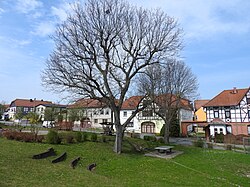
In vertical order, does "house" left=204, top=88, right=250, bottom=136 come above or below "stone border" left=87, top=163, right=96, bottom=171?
above

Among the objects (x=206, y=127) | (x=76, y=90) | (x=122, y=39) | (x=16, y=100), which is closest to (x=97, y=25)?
(x=122, y=39)

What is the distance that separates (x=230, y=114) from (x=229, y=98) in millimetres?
3291

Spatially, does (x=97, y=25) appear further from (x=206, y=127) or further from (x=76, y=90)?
(x=206, y=127)

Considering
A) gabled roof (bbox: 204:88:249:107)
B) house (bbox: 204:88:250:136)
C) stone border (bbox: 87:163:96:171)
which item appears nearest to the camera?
stone border (bbox: 87:163:96:171)

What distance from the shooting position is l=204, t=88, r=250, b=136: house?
37312 mm

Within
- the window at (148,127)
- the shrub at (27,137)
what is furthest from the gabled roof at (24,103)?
the shrub at (27,137)

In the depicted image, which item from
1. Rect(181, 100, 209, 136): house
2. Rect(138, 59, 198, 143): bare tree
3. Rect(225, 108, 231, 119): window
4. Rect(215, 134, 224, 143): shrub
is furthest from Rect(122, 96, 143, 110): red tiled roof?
Rect(225, 108, 231, 119): window

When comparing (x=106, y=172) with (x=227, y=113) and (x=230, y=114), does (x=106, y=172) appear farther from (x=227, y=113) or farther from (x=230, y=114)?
(x=227, y=113)

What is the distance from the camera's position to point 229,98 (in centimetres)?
4028

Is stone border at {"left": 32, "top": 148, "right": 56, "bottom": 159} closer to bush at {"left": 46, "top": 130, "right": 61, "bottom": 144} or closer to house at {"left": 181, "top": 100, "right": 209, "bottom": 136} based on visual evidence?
bush at {"left": 46, "top": 130, "right": 61, "bottom": 144}

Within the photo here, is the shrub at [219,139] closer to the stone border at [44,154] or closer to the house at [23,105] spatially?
the stone border at [44,154]

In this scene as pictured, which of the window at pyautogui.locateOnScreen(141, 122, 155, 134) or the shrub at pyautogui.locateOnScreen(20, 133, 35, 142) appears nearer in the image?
the shrub at pyautogui.locateOnScreen(20, 133, 35, 142)

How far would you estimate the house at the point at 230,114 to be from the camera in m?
37.3

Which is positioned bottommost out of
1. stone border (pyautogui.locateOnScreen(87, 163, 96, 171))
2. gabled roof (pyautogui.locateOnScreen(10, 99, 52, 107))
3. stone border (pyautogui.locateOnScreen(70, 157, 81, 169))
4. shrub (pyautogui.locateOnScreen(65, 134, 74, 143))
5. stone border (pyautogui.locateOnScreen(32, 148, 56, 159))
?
stone border (pyautogui.locateOnScreen(87, 163, 96, 171))
